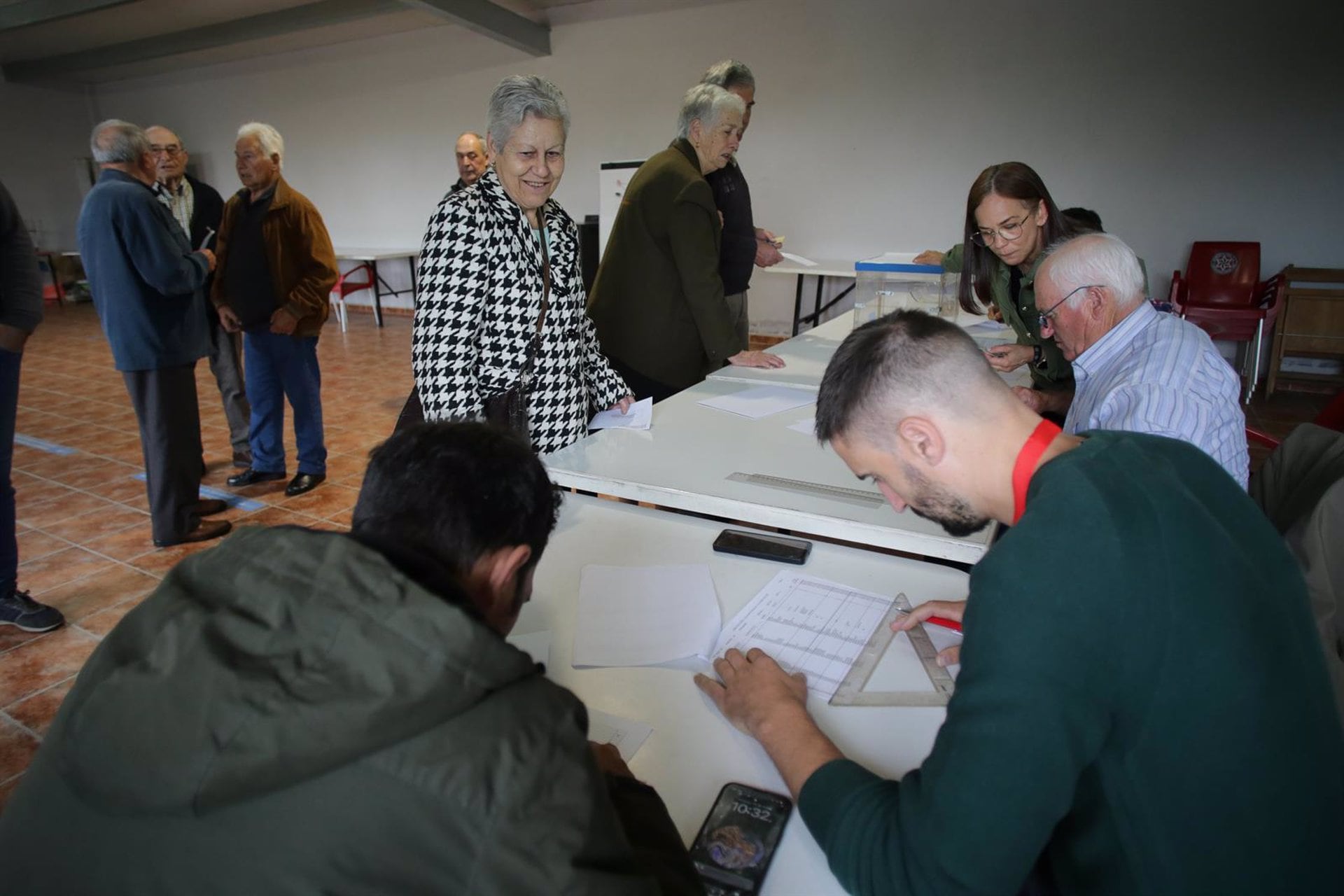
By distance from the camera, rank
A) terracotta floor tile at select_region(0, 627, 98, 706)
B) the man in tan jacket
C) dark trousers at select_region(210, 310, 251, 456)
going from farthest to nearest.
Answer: dark trousers at select_region(210, 310, 251, 456)
the man in tan jacket
terracotta floor tile at select_region(0, 627, 98, 706)

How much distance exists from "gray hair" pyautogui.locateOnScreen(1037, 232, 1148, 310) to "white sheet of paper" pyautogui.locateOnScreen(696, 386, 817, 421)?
71 cm

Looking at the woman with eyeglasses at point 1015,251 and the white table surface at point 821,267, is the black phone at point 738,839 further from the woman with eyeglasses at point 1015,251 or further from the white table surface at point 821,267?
the white table surface at point 821,267

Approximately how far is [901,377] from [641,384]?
1.95 meters

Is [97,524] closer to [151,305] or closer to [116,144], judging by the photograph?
[151,305]

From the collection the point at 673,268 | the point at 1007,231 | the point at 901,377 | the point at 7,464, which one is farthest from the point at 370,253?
the point at 901,377

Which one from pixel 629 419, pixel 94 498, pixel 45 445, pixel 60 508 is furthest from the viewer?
pixel 45 445

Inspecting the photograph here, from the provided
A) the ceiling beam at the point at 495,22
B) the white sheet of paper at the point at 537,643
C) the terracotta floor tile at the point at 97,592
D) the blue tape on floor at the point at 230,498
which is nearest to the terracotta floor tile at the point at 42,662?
the terracotta floor tile at the point at 97,592

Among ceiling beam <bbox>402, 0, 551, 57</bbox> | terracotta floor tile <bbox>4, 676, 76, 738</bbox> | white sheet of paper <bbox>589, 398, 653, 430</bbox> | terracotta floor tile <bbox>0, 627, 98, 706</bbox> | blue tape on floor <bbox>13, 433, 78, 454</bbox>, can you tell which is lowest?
terracotta floor tile <bbox>4, 676, 76, 738</bbox>

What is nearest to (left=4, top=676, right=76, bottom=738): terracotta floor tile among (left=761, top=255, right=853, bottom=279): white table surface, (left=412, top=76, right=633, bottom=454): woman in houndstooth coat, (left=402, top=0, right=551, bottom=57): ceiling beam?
(left=412, top=76, right=633, bottom=454): woman in houndstooth coat

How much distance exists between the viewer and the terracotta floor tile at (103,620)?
2459 mm

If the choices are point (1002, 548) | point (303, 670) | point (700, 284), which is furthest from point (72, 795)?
point (700, 284)

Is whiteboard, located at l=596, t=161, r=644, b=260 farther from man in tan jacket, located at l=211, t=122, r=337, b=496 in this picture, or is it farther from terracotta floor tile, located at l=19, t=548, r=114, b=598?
terracotta floor tile, located at l=19, t=548, r=114, b=598

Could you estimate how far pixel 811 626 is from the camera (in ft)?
3.85

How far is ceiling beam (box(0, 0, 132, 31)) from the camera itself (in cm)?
649
